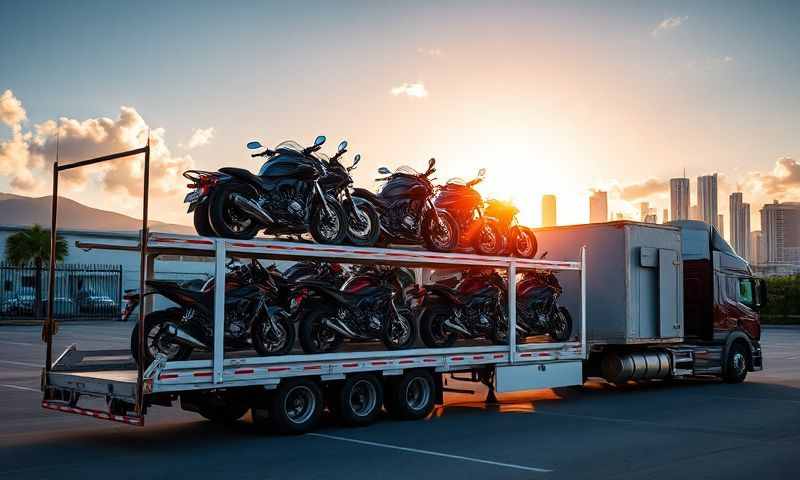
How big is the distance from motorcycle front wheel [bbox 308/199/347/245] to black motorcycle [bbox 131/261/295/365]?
0.82 metres

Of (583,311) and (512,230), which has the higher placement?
(512,230)

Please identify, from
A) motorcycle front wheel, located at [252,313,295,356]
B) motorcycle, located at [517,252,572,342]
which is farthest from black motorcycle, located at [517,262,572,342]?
motorcycle front wheel, located at [252,313,295,356]

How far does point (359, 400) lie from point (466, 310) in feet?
8.88

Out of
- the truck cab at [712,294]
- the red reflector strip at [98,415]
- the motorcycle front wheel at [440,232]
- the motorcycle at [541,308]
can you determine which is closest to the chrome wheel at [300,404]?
the red reflector strip at [98,415]

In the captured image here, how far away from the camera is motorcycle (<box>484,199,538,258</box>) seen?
47.9 feet

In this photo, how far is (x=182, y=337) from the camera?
9820mm

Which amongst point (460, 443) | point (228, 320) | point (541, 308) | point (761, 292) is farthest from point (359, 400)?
point (761, 292)

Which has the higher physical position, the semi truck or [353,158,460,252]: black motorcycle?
[353,158,460,252]: black motorcycle

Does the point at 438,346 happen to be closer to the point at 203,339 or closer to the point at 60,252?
the point at 203,339

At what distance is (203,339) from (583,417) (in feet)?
18.7

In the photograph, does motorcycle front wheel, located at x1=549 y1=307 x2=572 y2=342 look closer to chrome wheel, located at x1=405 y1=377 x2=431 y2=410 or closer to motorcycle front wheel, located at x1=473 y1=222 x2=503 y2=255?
motorcycle front wheel, located at x1=473 y1=222 x2=503 y2=255

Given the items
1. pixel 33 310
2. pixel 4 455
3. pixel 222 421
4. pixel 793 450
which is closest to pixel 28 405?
pixel 222 421

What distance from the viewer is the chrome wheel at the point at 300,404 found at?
423 inches

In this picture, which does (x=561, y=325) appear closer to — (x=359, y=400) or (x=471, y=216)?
(x=471, y=216)
